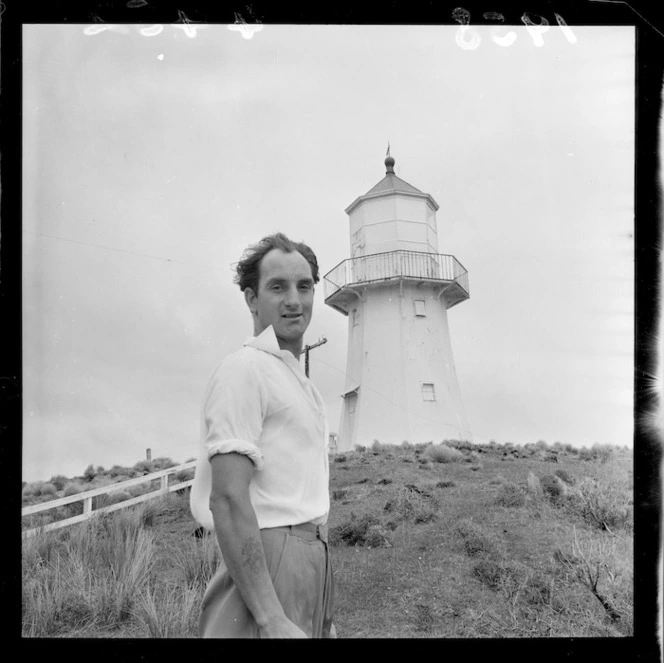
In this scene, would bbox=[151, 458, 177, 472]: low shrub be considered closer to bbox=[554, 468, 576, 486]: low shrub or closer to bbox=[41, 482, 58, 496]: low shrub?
bbox=[41, 482, 58, 496]: low shrub

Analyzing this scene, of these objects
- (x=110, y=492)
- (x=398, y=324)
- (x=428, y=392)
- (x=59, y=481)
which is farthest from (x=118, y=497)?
(x=398, y=324)

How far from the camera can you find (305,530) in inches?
81.0

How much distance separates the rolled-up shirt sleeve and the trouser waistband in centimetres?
25

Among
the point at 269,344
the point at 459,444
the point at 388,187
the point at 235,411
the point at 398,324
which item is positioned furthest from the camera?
the point at 398,324

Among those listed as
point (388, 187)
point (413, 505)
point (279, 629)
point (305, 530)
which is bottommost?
point (279, 629)

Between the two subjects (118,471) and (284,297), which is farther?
(118,471)

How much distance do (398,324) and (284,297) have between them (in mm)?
5547

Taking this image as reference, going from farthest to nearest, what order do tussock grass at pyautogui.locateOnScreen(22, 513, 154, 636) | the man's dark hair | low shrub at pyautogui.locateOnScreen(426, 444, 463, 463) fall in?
low shrub at pyautogui.locateOnScreen(426, 444, 463, 463)
tussock grass at pyautogui.locateOnScreen(22, 513, 154, 636)
the man's dark hair

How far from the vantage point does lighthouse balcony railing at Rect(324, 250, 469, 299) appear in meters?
5.42

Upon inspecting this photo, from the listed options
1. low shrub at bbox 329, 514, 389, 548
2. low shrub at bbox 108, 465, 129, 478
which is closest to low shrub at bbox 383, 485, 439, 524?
low shrub at bbox 329, 514, 389, 548

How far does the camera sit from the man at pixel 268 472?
1826 millimetres

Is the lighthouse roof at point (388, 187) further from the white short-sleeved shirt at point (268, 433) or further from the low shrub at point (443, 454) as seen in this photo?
the low shrub at point (443, 454)

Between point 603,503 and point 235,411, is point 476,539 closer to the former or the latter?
point 603,503

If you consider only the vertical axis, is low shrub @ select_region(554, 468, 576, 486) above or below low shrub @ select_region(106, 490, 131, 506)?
above
